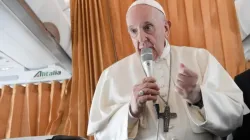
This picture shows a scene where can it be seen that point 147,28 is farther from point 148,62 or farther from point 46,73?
point 46,73

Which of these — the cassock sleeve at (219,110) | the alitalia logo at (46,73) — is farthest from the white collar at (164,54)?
the alitalia logo at (46,73)

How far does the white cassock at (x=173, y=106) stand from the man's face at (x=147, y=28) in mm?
79

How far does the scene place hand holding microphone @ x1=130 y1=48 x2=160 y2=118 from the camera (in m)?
1.04

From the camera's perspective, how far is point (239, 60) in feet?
6.31

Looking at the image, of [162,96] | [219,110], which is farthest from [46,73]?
[219,110]

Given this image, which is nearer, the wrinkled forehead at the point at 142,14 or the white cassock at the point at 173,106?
the white cassock at the point at 173,106

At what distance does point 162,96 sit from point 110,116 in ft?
0.79

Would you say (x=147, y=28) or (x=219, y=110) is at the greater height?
(x=147, y=28)

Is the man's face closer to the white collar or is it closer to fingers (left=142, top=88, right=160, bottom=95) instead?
the white collar

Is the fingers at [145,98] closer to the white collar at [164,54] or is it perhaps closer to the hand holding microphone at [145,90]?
the hand holding microphone at [145,90]

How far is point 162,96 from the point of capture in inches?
51.0

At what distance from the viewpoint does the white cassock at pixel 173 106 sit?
3.66 feet

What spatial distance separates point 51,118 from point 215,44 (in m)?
1.50

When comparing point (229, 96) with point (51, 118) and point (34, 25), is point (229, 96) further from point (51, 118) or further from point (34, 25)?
point (51, 118)
